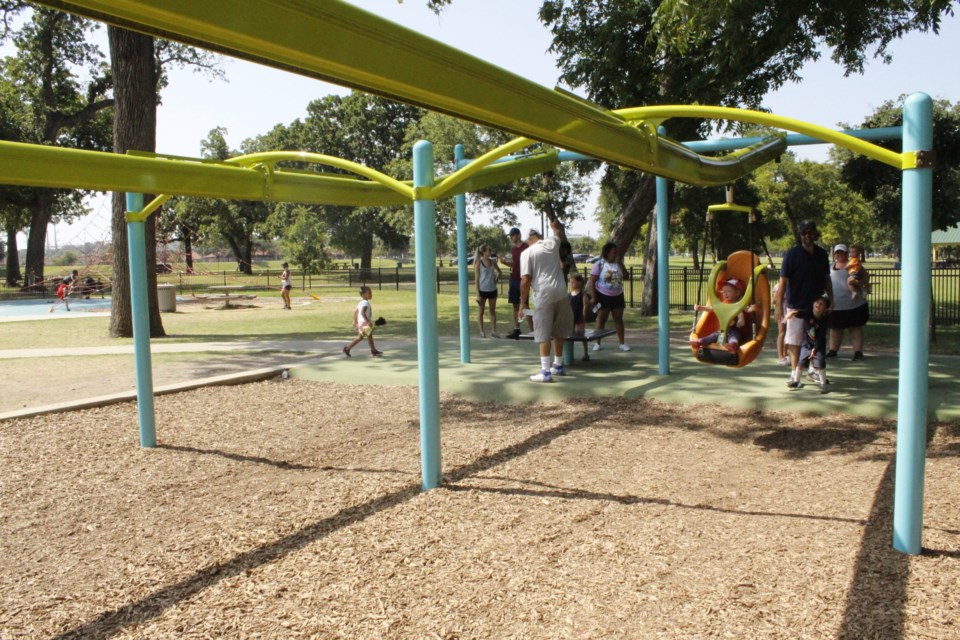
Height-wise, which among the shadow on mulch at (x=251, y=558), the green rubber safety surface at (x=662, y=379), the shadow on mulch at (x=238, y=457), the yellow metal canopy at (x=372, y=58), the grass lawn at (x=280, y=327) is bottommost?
the shadow on mulch at (x=251, y=558)

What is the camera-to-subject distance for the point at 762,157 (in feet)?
22.7

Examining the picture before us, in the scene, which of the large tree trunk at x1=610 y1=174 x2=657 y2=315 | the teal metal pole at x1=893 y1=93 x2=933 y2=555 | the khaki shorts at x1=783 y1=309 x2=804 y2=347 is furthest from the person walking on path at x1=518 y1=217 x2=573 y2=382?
the large tree trunk at x1=610 y1=174 x2=657 y2=315

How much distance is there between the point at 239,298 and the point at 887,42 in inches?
914

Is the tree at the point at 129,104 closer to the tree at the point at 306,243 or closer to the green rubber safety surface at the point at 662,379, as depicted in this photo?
the green rubber safety surface at the point at 662,379

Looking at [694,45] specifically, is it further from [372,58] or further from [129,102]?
[372,58]

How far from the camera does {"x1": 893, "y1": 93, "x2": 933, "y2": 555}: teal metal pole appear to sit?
12.7 ft

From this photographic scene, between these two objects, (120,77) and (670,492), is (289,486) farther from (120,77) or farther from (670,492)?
(120,77)

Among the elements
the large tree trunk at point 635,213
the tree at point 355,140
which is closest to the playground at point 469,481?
the large tree trunk at point 635,213

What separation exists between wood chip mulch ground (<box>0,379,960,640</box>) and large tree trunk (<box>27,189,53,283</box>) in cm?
3558

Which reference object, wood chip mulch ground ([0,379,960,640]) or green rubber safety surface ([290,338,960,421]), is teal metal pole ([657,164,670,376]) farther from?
wood chip mulch ground ([0,379,960,640])

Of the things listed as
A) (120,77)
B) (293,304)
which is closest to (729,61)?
(120,77)

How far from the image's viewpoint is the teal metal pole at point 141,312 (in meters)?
6.17

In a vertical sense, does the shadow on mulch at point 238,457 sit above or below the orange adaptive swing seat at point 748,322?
below

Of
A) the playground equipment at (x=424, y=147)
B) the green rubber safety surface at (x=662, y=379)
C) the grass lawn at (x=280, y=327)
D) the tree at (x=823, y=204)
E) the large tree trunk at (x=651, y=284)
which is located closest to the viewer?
the playground equipment at (x=424, y=147)
